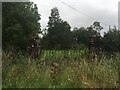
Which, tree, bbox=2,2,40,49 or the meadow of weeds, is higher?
tree, bbox=2,2,40,49

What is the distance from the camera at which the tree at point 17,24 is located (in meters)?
34.1

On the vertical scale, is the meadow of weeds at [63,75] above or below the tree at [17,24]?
below

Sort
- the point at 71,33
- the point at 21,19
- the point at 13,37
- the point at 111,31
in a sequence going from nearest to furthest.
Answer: the point at 111,31
the point at 13,37
the point at 21,19
the point at 71,33

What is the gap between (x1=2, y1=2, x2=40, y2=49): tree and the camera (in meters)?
34.1

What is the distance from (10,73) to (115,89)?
6.68ft

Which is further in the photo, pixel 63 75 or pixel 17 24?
pixel 17 24

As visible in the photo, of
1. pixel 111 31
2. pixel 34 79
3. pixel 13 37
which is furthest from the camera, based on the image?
pixel 13 37

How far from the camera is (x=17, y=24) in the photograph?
117 ft

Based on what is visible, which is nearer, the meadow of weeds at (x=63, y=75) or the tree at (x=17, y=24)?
the meadow of weeds at (x=63, y=75)

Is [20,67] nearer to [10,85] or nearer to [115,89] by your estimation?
[10,85]

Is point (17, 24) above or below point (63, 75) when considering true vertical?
above

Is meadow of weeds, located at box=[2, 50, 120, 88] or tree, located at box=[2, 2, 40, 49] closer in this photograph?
meadow of weeds, located at box=[2, 50, 120, 88]

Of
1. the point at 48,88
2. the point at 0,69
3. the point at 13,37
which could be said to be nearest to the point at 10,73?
the point at 0,69

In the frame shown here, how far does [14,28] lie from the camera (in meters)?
35.2
